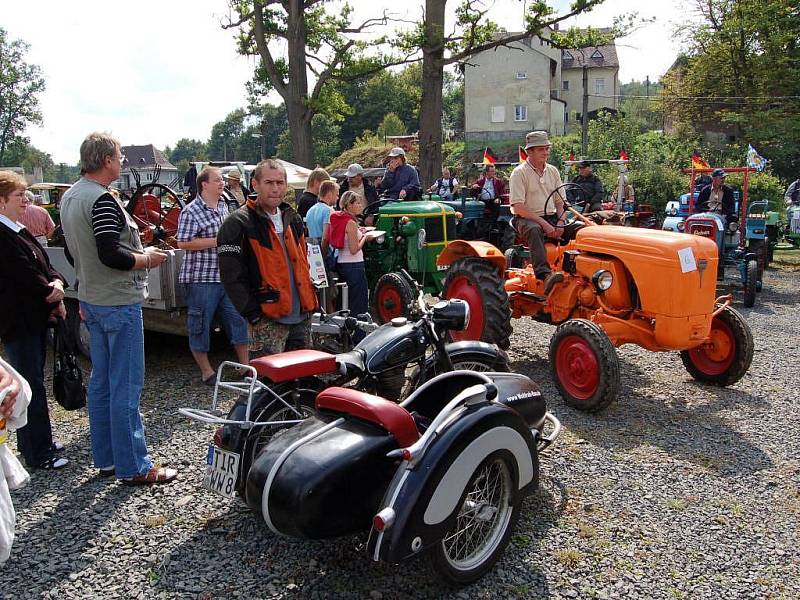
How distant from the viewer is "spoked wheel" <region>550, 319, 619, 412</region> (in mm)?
4512

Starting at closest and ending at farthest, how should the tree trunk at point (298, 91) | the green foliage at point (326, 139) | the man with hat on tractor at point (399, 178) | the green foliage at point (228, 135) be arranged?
the man with hat on tractor at point (399, 178)
the tree trunk at point (298, 91)
the green foliage at point (326, 139)
the green foliage at point (228, 135)

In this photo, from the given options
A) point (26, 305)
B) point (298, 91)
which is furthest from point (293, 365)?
point (298, 91)

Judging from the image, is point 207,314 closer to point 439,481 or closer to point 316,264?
point 316,264

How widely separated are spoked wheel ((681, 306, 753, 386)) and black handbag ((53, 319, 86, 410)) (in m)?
4.39

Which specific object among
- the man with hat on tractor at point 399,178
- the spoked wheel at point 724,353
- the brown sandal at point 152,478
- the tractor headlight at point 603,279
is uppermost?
the man with hat on tractor at point 399,178

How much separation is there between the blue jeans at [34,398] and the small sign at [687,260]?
13.7 feet

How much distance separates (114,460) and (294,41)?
1498cm

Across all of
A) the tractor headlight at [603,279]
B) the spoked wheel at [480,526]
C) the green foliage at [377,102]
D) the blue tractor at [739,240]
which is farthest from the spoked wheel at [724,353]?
the green foliage at [377,102]

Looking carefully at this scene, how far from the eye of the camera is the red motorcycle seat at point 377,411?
260 centimetres

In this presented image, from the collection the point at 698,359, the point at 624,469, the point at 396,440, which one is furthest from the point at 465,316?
the point at 698,359

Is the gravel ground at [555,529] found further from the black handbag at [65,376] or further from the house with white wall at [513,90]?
the house with white wall at [513,90]

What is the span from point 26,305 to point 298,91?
558 inches

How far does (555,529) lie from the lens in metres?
3.15

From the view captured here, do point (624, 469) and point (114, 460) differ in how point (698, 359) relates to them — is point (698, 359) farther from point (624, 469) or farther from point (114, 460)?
point (114, 460)
